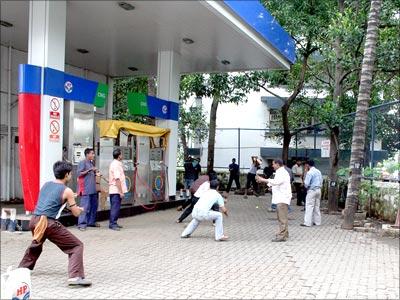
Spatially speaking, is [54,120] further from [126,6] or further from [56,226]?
[56,226]

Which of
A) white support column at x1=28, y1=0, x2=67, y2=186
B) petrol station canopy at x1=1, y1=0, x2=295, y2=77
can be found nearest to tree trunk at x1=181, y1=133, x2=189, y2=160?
petrol station canopy at x1=1, y1=0, x2=295, y2=77

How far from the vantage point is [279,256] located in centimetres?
817

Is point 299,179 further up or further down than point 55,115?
further down

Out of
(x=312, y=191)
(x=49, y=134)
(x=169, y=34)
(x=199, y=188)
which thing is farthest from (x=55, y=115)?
(x=312, y=191)

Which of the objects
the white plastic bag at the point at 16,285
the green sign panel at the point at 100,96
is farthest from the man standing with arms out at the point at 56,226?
the green sign panel at the point at 100,96

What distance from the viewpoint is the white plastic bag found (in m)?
3.63

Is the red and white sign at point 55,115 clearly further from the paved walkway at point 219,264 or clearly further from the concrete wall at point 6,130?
the concrete wall at point 6,130

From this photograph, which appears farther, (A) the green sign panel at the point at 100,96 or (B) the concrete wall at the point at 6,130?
(B) the concrete wall at the point at 6,130

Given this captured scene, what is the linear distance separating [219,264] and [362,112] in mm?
5606

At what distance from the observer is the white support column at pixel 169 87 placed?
1475 centimetres

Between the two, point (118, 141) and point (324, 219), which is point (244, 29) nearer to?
point (118, 141)

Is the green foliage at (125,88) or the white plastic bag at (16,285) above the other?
the green foliage at (125,88)

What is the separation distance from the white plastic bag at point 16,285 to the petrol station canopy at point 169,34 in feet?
23.1

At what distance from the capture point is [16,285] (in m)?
3.84
